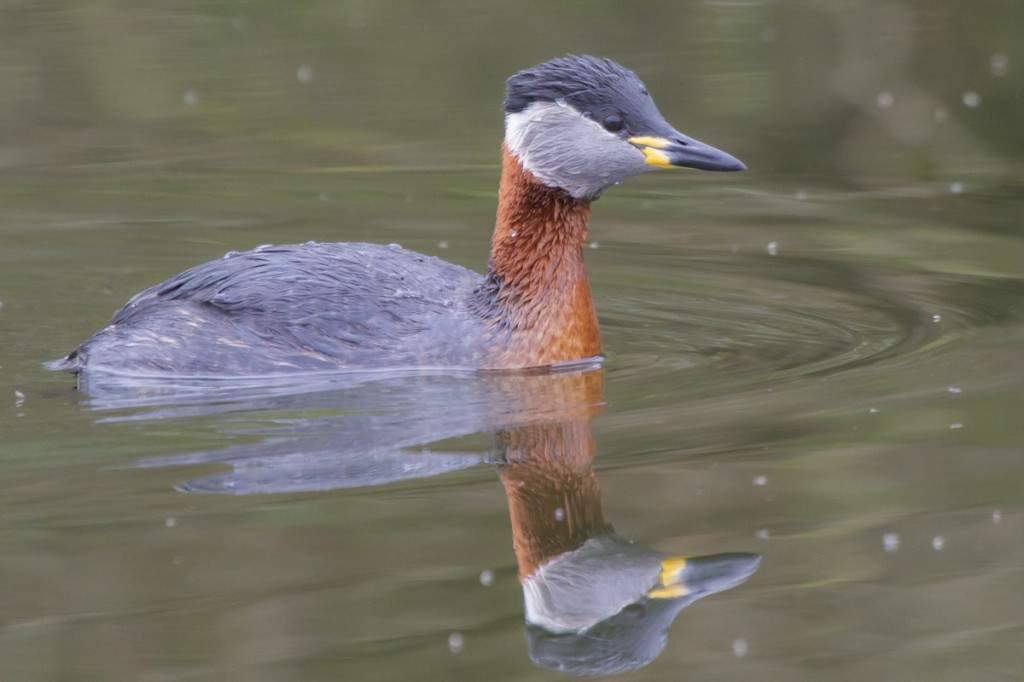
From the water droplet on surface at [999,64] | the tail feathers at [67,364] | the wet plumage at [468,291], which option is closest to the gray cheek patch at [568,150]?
the wet plumage at [468,291]

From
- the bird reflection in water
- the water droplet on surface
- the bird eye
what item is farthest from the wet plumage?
the water droplet on surface

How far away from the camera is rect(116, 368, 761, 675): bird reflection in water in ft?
18.2

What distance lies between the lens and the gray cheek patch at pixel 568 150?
322 inches

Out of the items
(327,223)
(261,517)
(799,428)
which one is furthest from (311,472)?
(327,223)

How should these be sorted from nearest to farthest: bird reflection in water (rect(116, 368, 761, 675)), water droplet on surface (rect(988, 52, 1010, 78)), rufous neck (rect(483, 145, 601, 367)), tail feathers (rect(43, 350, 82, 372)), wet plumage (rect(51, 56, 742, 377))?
1. bird reflection in water (rect(116, 368, 761, 675))
2. wet plumage (rect(51, 56, 742, 377))
3. rufous neck (rect(483, 145, 601, 367))
4. tail feathers (rect(43, 350, 82, 372))
5. water droplet on surface (rect(988, 52, 1010, 78))

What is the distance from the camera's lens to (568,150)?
8180mm

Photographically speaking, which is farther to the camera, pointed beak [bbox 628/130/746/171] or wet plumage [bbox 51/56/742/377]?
wet plumage [bbox 51/56/742/377]

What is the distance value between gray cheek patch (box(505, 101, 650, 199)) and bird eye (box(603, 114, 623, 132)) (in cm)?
3

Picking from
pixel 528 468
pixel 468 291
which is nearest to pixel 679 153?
pixel 468 291

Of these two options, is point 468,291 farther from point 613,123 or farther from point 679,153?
point 679,153

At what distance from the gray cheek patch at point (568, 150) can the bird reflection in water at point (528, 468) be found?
0.97 m

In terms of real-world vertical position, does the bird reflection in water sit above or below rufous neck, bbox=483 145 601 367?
below

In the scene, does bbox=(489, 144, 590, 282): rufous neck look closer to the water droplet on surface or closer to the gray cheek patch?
the gray cheek patch

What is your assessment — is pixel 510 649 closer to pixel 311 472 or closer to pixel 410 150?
pixel 311 472
